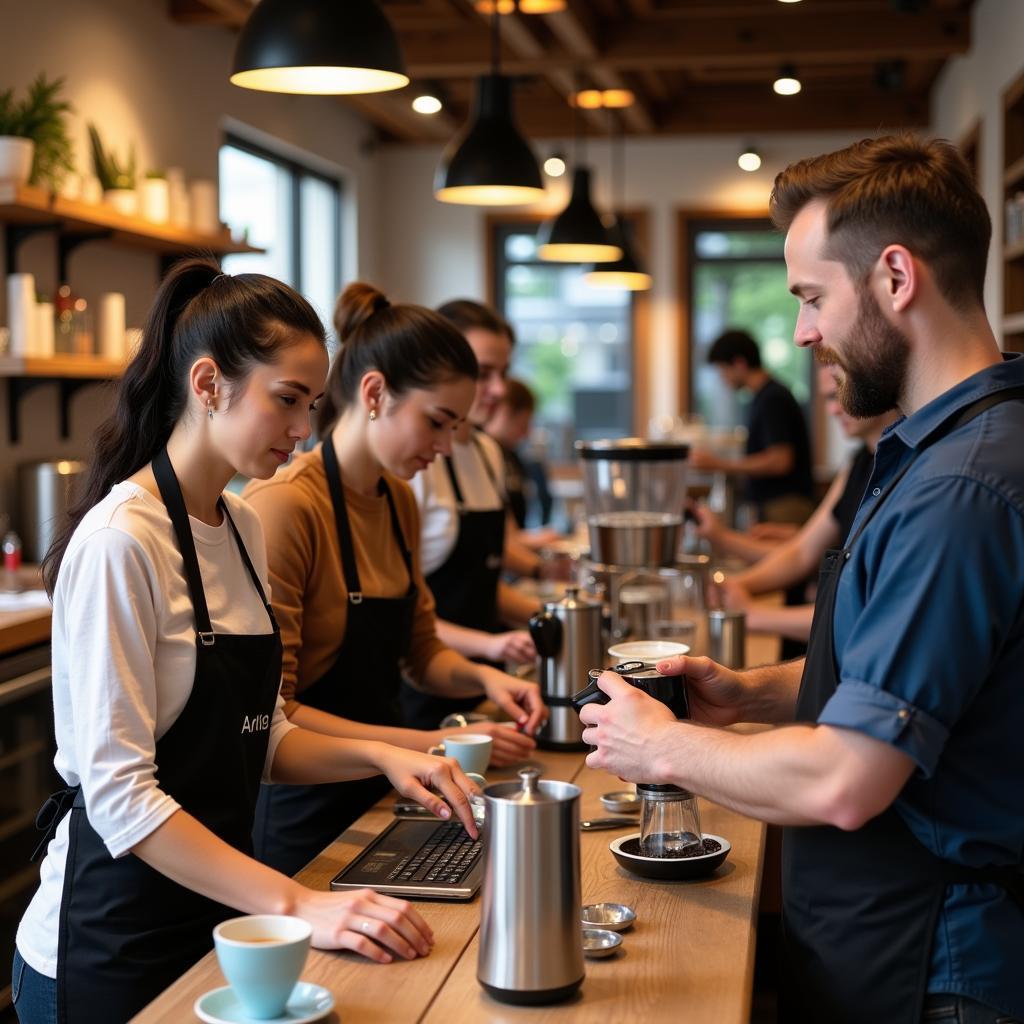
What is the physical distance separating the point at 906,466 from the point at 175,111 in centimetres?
588

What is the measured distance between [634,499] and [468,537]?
773 millimetres

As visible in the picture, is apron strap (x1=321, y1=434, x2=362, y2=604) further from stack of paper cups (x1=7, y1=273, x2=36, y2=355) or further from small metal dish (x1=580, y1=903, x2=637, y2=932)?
stack of paper cups (x1=7, y1=273, x2=36, y2=355)

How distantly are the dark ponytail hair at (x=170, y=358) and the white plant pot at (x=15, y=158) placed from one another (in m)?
3.02

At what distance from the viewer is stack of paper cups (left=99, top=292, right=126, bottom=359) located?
5.47 metres

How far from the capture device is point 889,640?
1367 millimetres

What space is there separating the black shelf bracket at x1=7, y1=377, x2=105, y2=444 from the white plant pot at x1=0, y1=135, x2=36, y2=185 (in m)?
0.91

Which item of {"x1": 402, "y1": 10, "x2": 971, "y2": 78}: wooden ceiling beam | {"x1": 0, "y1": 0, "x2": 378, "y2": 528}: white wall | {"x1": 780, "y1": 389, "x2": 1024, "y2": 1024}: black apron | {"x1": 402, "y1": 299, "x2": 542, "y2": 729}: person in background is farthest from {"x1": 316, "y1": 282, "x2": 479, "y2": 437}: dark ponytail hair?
{"x1": 402, "y1": 10, "x2": 971, "y2": 78}: wooden ceiling beam

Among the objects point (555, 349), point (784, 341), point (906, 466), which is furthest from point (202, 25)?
point (906, 466)

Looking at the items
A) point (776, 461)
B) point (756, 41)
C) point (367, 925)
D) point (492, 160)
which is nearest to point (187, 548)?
point (367, 925)

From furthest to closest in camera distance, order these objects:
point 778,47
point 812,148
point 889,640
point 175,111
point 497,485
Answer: point 812,148
point 778,47
point 175,111
point 497,485
point 889,640

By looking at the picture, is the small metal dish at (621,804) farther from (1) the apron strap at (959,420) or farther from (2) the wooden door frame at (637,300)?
(2) the wooden door frame at (637,300)

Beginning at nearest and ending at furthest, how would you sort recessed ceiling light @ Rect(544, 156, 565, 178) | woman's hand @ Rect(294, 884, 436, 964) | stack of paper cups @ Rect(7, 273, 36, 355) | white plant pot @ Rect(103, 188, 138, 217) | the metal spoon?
woman's hand @ Rect(294, 884, 436, 964)
the metal spoon
stack of paper cups @ Rect(7, 273, 36, 355)
white plant pot @ Rect(103, 188, 138, 217)
recessed ceiling light @ Rect(544, 156, 565, 178)

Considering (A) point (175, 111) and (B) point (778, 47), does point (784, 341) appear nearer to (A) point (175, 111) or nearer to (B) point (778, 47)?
Result: (B) point (778, 47)

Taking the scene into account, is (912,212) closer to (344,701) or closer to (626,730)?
(626,730)
